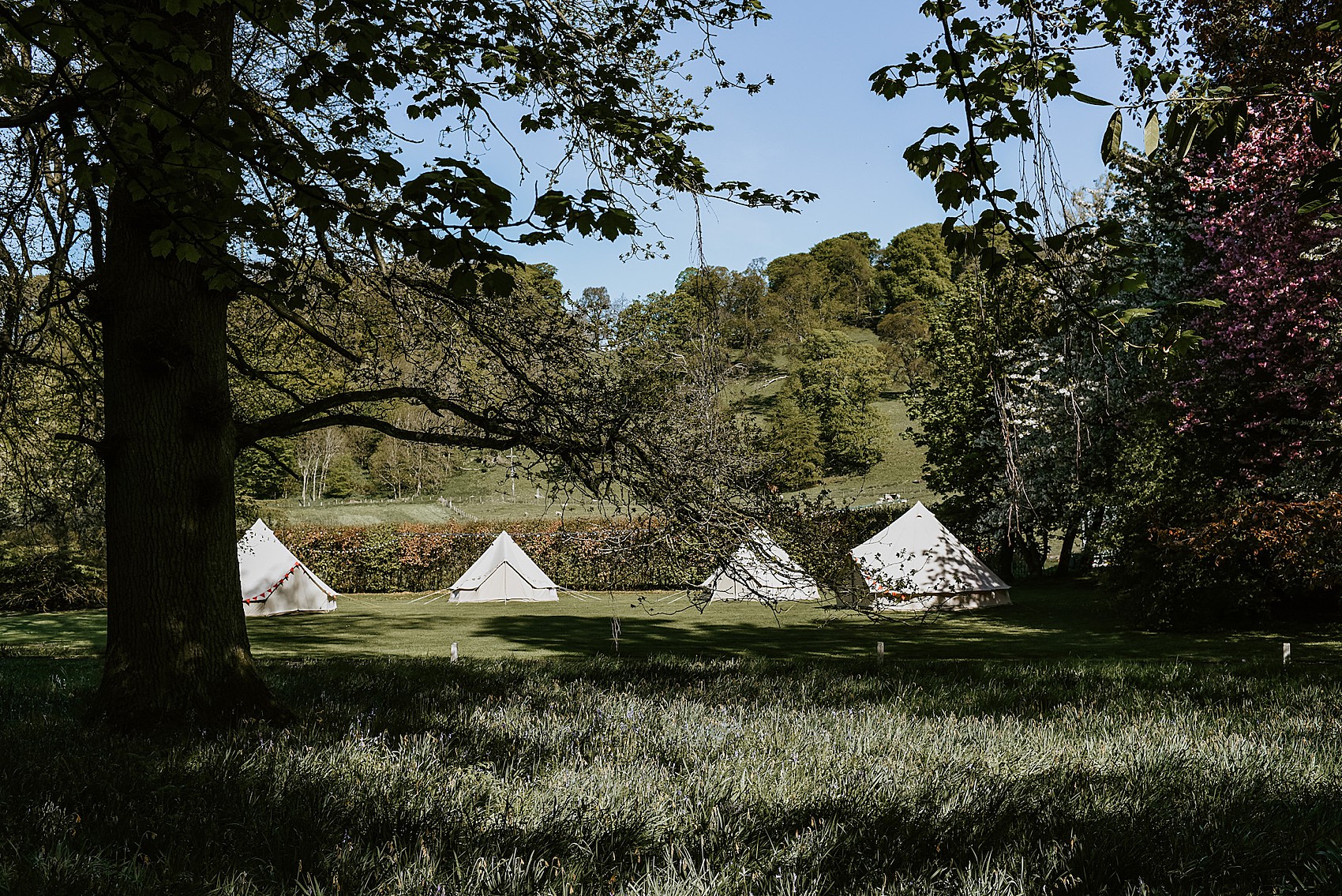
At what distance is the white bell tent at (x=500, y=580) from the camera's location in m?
29.6

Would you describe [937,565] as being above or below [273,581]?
above

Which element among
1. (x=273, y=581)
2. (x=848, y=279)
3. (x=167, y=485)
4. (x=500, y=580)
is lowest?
(x=500, y=580)

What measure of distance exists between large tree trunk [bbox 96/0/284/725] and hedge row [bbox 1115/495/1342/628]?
1507 cm

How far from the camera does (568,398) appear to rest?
7.37m

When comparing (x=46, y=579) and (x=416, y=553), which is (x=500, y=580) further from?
(x=46, y=579)

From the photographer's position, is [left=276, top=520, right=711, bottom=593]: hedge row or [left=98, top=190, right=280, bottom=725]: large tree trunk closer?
[left=98, top=190, right=280, bottom=725]: large tree trunk

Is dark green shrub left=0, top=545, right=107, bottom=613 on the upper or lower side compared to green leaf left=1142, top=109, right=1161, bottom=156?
lower

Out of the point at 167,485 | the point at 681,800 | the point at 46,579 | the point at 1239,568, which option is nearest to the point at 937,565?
the point at 1239,568

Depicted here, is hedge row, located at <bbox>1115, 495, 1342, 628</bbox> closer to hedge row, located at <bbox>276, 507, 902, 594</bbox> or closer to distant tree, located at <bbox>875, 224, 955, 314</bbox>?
hedge row, located at <bbox>276, 507, 902, 594</bbox>

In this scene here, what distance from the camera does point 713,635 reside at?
20.5 meters

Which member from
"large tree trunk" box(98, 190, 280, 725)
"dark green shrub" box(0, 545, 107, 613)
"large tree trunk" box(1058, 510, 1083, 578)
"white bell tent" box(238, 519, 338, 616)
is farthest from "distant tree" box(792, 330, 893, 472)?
"large tree trunk" box(98, 190, 280, 725)

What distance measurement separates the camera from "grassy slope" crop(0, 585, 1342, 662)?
1549cm

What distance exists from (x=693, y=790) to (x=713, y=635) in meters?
16.4

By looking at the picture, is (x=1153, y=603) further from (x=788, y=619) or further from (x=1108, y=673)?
(x=1108, y=673)
